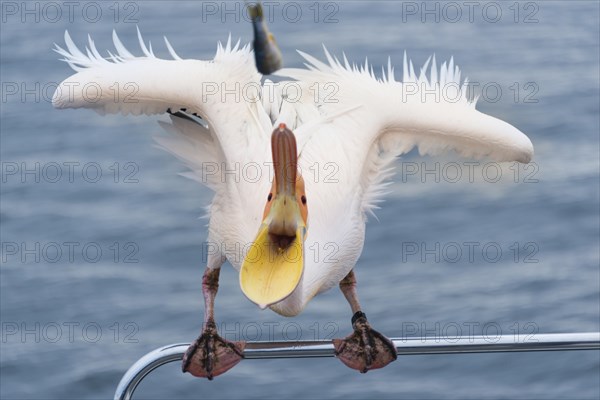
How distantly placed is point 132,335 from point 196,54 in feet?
11.3

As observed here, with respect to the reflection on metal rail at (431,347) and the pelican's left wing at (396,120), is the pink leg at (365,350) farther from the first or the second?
the reflection on metal rail at (431,347)

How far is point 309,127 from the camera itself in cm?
447

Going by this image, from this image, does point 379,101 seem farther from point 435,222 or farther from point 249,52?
point 435,222

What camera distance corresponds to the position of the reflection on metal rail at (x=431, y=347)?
11.4 feet

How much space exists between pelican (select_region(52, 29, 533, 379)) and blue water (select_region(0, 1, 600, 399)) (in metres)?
0.61

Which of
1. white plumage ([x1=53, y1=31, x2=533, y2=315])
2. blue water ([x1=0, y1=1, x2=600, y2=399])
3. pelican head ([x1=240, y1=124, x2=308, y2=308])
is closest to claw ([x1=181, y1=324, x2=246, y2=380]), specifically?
white plumage ([x1=53, y1=31, x2=533, y2=315])

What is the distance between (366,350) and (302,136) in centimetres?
78

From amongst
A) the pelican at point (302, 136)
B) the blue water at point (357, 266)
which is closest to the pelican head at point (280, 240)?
the pelican at point (302, 136)

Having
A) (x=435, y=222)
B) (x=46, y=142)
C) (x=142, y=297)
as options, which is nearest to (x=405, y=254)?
(x=435, y=222)

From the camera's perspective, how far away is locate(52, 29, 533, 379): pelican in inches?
168

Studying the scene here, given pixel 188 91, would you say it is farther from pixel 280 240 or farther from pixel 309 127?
pixel 280 240

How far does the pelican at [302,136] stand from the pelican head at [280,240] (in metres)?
0.32

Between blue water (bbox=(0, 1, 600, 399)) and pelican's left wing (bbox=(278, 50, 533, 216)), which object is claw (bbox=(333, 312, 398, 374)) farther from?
blue water (bbox=(0, 1, 600, 399))

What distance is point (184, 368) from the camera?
14.3 ft
